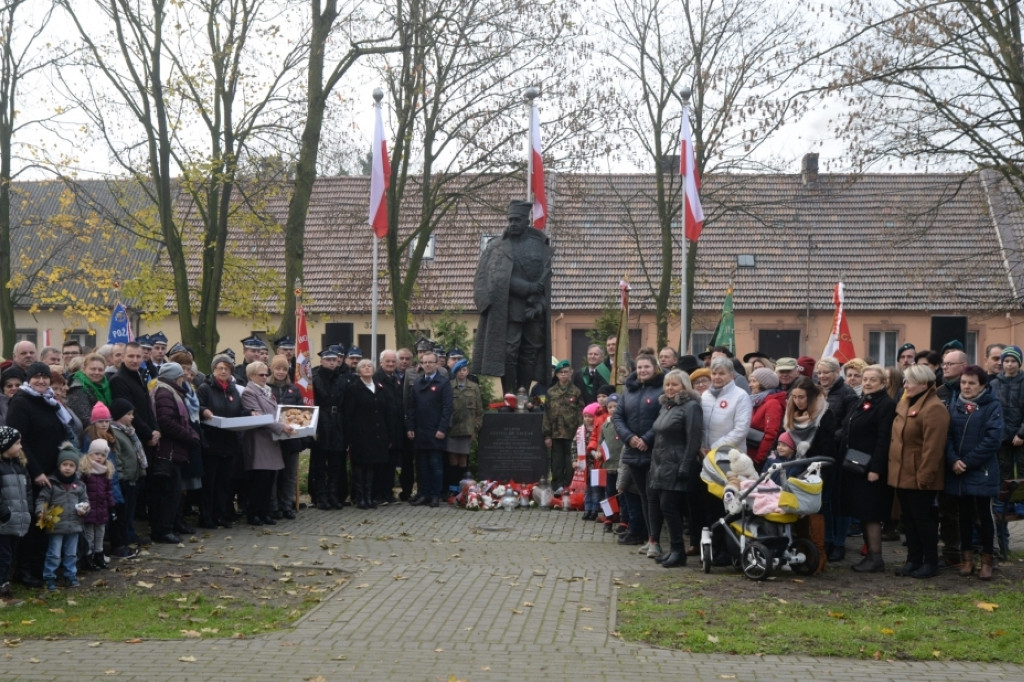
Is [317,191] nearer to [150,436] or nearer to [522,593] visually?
[150,436]

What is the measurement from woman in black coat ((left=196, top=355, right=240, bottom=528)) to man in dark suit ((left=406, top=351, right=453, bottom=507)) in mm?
2510

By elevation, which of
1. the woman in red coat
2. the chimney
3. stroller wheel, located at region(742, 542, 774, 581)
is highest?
the chimney

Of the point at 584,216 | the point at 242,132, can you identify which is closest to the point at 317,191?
the point at 584,216

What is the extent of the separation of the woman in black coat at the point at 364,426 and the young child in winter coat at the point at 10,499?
19.2 feet

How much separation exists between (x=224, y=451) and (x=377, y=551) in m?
2.48

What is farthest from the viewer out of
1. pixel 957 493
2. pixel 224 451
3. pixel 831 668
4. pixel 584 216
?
pixel 584 216

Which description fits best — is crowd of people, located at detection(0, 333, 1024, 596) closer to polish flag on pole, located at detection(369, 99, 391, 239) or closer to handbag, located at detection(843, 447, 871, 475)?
handbag, located at detection(843, 447, 871, 475)

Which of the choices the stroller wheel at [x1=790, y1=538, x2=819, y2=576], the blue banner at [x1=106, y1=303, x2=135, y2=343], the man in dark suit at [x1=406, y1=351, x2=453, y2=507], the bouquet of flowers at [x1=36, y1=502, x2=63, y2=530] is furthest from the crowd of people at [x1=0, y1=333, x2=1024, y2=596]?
the blue banner at [x1=106, y1=303, x2=135, y2=343]

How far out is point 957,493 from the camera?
10242 millimetres

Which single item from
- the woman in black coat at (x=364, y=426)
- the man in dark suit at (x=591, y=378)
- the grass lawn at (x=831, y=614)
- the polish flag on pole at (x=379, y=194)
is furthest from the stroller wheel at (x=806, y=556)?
the polish flag on pole at (x=379, y=194)

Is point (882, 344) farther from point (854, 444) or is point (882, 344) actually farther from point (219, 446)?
point (219, 446)

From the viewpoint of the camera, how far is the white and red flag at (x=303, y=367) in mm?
14359

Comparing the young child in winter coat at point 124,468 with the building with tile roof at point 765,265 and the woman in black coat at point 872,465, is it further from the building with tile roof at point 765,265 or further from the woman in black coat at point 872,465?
the building with tile roof at point 765,265

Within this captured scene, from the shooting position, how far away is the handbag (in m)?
10.5
